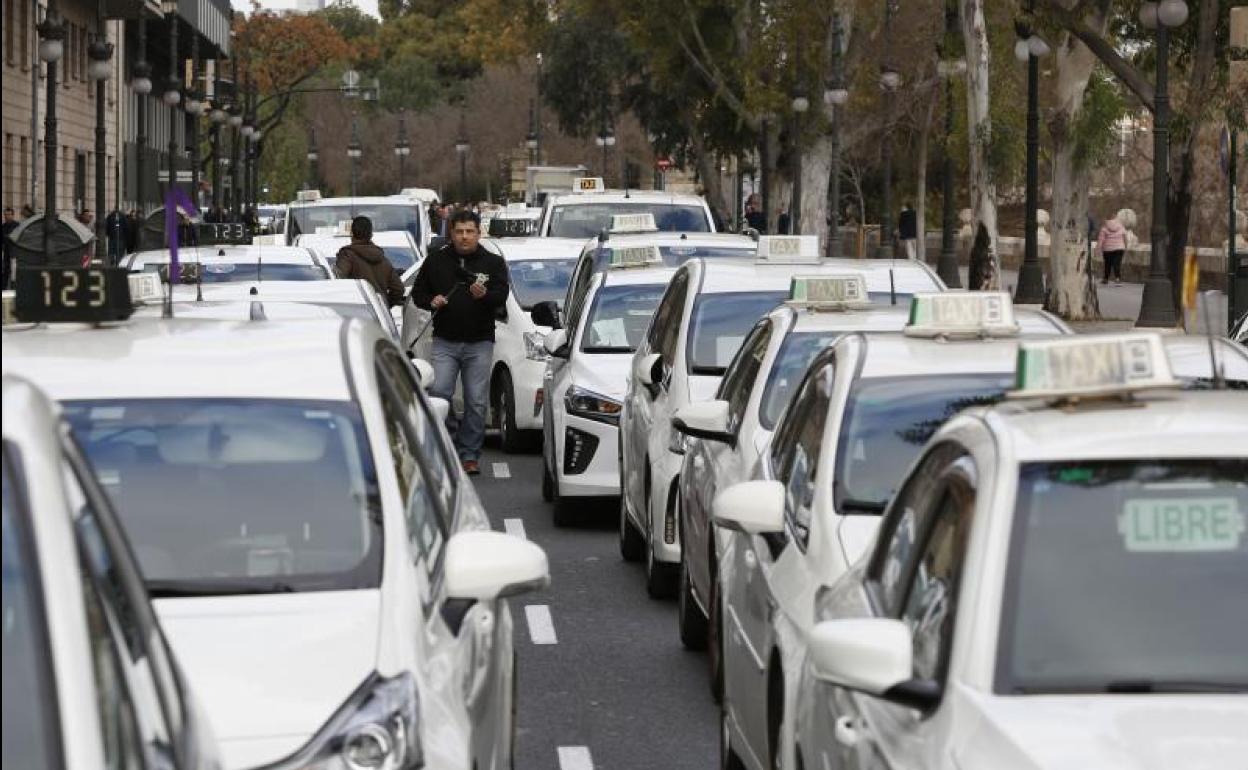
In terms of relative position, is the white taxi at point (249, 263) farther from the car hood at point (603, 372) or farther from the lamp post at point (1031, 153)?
the lamp post at point (1031, 153)

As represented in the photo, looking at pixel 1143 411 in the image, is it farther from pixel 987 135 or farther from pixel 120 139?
pixel 120 139

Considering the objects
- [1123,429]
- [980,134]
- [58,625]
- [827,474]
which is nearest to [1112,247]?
[980,134]

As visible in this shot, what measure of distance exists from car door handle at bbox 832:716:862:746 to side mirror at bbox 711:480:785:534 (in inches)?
69.5

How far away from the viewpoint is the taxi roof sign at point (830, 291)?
11.7m

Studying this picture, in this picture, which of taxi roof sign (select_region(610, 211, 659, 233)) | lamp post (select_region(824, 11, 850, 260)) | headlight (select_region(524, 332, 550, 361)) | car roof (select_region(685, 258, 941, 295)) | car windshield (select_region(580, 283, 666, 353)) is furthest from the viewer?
lamp post (select_region(824, 11, 850, 260))

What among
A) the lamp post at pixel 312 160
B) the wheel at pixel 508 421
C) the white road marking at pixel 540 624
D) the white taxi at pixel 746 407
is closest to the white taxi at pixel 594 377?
the wheel at pixel 508 421

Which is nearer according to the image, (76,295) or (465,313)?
(76,295)

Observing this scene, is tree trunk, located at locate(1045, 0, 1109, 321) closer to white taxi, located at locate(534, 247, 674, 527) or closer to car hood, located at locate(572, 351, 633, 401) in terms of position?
white taxi, located at locate(534, 247, 674, 527)

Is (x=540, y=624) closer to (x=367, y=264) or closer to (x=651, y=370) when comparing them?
(x=651, y=370)

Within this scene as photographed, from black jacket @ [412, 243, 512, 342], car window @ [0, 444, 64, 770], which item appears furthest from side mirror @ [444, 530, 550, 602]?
black jacket @ [412, 243, 512, 342]

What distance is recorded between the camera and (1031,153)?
41344mm

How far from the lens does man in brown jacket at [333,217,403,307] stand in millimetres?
21922

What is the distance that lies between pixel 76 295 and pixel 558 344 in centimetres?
1007

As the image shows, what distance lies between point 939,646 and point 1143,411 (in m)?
0.77
